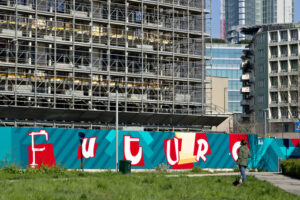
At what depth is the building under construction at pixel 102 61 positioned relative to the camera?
5659 centimetres

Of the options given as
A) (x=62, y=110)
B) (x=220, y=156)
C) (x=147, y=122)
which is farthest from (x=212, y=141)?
(x=147, y=122)

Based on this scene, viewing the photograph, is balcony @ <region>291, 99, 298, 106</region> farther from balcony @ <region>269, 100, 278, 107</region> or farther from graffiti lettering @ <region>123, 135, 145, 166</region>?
graffiti lettering @ <region>123, 135, 145, 166</region>

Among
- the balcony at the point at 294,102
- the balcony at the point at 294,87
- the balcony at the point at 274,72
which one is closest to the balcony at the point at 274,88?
the balcony at the point at 274,72

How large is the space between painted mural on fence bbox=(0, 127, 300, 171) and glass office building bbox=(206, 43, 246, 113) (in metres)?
129

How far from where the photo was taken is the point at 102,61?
64.0 metres

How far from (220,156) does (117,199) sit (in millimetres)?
20688

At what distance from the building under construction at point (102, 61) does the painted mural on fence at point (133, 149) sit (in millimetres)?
23673

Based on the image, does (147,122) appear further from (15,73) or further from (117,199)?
(117,199)

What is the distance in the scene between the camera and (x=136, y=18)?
69.0m

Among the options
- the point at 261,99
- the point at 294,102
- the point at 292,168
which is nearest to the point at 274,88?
the point at 261,99

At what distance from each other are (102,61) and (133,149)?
33.1m

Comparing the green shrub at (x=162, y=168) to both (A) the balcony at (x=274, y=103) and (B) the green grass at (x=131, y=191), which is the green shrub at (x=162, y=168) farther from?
(A) the balcony at (x=274, y=103)

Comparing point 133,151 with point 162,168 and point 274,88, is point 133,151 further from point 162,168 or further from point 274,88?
point 274,88

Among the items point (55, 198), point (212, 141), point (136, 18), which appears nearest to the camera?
point (55, 198)
